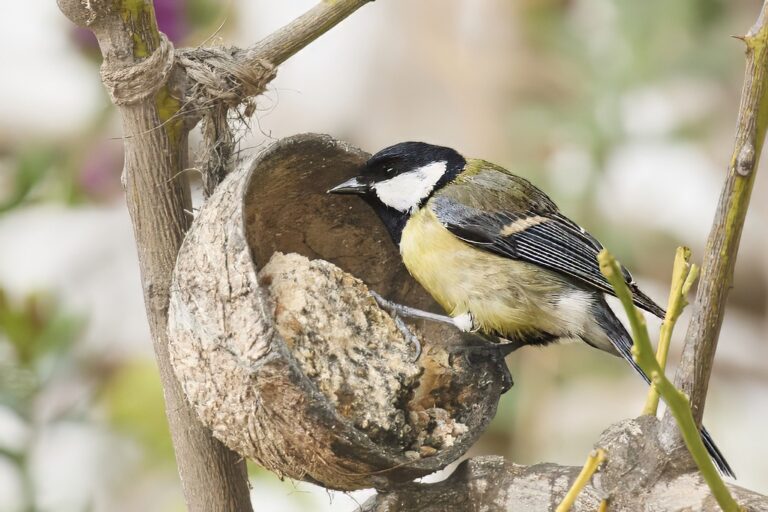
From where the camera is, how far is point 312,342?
1.27 metres

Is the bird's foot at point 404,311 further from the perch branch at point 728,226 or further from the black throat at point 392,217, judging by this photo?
the perch branch at point 728,226

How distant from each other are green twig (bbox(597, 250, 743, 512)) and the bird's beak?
0.71 meters

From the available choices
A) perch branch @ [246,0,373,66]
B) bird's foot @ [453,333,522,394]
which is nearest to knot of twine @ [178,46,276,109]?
perch branch @ [246,0,373,66]

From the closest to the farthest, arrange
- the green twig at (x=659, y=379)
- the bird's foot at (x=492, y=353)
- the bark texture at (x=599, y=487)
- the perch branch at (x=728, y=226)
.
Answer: the green twig at (x=659, y=379) → the perch branch at (x=728, y=226) → the bark texture at (x=599, y=487) → the bird's foot at (x=492, y=353)

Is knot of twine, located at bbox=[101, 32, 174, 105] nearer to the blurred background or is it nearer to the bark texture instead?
the blurred background

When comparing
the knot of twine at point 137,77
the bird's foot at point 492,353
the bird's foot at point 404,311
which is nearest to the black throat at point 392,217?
the bird's foot at point 404,311

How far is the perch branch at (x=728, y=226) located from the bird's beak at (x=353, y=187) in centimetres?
63

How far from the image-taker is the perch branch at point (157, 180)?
3.66ft

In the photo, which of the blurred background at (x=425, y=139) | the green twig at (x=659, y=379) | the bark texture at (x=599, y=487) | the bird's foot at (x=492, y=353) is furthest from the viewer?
the blurred background at (x=425, y=139)

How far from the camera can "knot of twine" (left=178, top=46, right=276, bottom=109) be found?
119cm

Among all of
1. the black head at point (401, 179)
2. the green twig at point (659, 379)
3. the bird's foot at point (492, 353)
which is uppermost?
the black head at point (401, 179)

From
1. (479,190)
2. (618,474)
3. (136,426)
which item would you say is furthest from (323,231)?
(136,426)

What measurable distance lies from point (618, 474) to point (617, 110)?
1616 mm

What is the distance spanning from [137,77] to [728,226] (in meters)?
0.71
